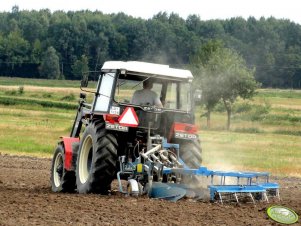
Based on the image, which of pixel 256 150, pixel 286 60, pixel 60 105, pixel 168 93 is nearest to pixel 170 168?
pixel 168 93

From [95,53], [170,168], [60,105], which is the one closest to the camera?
[170,168]

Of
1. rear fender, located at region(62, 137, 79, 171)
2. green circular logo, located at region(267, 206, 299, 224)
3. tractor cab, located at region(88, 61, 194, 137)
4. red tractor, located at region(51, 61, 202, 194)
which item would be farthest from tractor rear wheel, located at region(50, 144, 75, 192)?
green circular logo, located at region(267, 206, 299, 224)

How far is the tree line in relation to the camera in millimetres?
98375

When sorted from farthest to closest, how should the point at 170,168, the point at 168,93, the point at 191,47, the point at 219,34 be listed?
the point at 219,34 < the point at 191,47 < the point at 168,93 < the point at 170,168

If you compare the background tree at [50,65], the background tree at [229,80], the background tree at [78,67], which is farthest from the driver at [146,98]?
the background tree at [50,65]

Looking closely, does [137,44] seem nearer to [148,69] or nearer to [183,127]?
[148,69]

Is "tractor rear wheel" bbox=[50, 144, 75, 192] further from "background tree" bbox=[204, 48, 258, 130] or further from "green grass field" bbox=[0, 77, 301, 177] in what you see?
"background tree" bbox=[204, 48, 258, 130]

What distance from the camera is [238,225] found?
910 centimetres

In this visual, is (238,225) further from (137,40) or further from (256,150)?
(137,40)

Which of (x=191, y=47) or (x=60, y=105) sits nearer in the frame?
(x=60, y=105)

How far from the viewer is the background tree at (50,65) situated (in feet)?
312

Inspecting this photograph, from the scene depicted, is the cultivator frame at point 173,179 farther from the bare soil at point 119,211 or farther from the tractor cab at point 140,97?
the tractor cab at point 140,97

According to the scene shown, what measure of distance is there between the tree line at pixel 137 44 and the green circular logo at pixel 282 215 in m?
72.6

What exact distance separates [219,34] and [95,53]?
142ft
